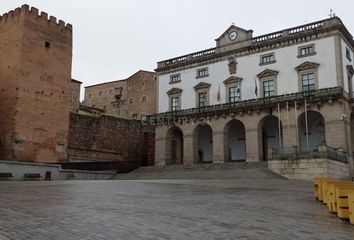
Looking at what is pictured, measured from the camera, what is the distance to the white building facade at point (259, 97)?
32.4 meters

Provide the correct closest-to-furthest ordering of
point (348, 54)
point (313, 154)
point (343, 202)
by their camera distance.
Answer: point (343, 202), point (313, 154), point (348, 54)

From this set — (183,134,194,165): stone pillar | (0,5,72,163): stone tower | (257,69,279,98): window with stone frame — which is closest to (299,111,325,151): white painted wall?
(257,69,279,98): window with stone frame

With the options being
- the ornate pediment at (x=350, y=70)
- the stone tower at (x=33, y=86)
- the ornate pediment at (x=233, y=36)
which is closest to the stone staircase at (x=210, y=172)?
the stone tower at (x=33, y=86)

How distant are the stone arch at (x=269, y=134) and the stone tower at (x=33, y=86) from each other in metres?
16.7

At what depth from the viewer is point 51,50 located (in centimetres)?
3409

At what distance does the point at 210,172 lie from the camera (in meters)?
29.9

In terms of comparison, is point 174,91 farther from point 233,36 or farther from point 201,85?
point 233,36

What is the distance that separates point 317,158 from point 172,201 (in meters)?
18.5

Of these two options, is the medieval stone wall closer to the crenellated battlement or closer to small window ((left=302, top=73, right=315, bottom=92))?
the crenellated battlement

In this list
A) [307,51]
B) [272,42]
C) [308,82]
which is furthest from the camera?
[272,42]

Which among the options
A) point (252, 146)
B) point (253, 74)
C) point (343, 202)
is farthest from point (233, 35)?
point (343, 202)

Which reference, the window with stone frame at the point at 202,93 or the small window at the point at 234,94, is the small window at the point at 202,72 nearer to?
the window with stone frame at the point at 202,93

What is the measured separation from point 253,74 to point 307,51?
5207 millimetres

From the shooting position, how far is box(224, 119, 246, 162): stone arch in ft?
127
